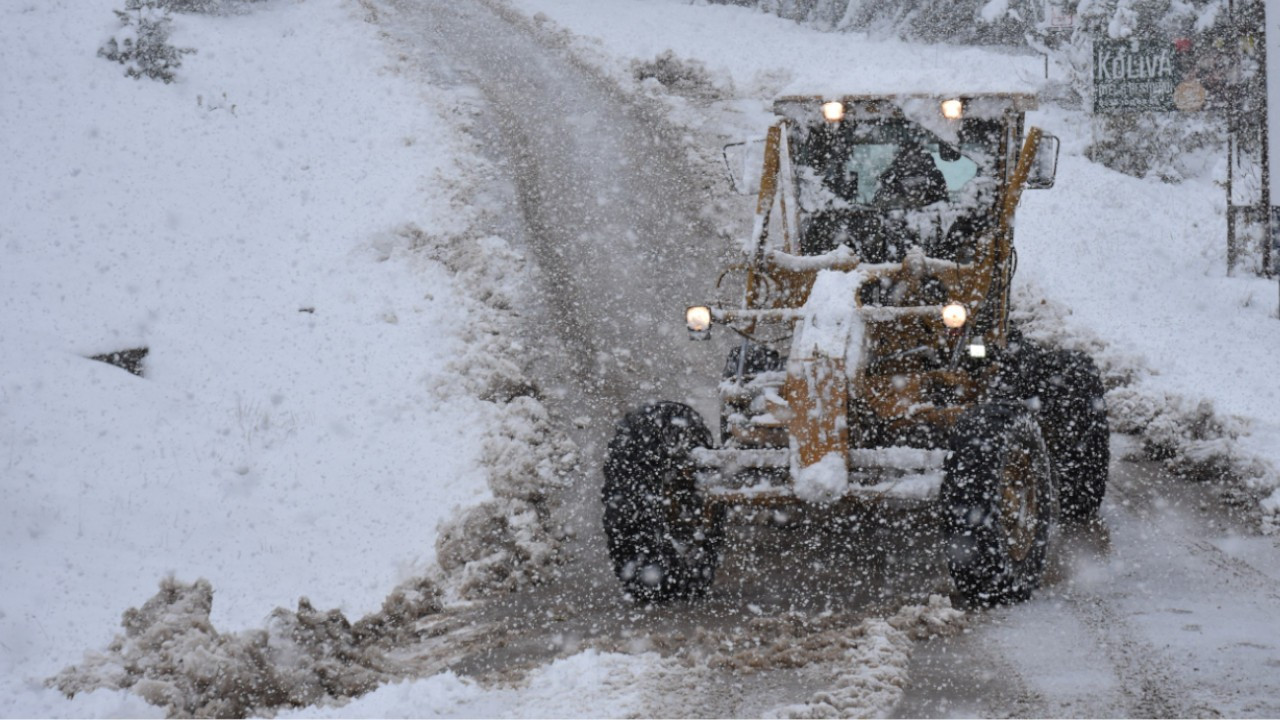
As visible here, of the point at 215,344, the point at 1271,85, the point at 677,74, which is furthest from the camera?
the point at 677,74

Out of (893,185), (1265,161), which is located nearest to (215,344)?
(893,185)

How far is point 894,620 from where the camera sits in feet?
15.7

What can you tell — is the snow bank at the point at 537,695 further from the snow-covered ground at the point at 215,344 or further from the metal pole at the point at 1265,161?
the metal pole at the point at 1265,161

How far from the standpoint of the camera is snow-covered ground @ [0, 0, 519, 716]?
5973 mm

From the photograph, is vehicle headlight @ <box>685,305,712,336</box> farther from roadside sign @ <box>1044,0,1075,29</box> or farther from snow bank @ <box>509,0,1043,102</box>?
roadside sign @ <box>1044,0,1075,29</box>

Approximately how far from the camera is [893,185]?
6.46 m

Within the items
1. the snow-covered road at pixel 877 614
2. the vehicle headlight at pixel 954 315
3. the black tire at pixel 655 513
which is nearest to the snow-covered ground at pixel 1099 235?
the snow-covered road at pixel 877 614

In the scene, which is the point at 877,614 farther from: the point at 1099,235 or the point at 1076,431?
the point at 1099,235

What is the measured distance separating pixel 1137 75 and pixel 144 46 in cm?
1281

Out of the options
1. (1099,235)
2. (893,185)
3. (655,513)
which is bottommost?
(655,513)

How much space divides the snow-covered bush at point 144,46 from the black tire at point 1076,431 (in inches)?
521

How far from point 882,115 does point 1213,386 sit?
11.4 ft

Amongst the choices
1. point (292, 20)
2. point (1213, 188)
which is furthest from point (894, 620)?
point (292, 20)

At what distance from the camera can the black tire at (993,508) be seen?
470 centimetres
